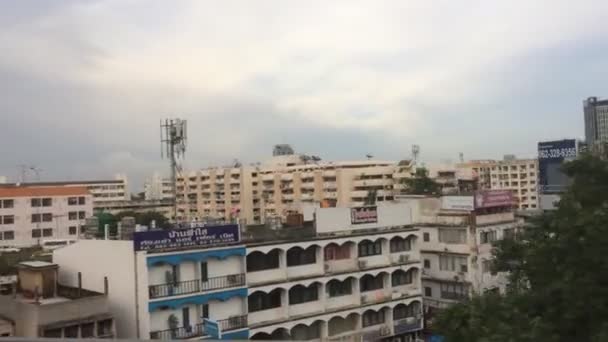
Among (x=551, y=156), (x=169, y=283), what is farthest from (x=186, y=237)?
(x=551, y=156)

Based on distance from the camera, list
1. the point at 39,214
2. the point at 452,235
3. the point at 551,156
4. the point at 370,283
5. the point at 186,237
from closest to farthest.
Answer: the point at 186,237 → the point at 370,283 → the point at 452,235 → the point at 551,156 → the point at 39,214

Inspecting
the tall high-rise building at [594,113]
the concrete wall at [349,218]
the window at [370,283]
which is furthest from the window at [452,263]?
the tall high-rise building at [594,113]

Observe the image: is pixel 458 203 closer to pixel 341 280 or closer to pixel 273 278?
pixel 341 280

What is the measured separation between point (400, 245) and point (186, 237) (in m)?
11.3

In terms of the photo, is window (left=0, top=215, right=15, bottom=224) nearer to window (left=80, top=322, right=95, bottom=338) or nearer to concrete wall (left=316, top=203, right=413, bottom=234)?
concrete wall (left=316, top=203, right=413, bottom=234)

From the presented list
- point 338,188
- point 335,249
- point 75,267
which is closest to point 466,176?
point 338,188

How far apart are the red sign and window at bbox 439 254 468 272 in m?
2.67

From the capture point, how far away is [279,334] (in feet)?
77.9

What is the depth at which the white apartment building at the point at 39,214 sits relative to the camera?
2329 inches

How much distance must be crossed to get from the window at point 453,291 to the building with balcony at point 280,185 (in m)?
49.2

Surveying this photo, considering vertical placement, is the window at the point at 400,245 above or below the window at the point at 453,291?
above

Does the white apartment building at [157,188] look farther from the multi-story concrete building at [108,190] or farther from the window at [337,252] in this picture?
the window at [337,252]

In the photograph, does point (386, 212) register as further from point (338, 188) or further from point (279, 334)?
point (338, 188)

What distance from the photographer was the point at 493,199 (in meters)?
30.8
